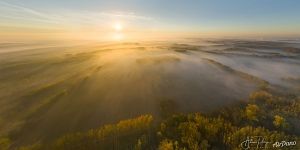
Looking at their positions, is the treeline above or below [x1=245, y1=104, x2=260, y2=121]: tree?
below

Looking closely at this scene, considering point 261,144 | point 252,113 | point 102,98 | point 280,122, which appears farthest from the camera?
point 102,98

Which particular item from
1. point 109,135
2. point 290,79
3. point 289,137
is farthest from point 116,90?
point 290,79

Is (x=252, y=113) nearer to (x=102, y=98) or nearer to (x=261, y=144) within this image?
(x=261, y=144)

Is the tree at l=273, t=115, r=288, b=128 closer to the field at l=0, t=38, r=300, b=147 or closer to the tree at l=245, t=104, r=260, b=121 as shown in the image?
the tree at l=245, t=104, r=260, b=121

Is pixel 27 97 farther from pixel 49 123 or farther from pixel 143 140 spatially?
pixel 143 140

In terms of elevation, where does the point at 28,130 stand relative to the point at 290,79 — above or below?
below

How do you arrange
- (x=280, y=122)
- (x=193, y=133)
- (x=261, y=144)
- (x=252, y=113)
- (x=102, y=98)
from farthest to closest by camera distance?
1. (x=102, y=98)
2. (x=252, y=113)
3. (x=280, y=122)
4. (x=193, y=133)
5. (x=261, y=144)

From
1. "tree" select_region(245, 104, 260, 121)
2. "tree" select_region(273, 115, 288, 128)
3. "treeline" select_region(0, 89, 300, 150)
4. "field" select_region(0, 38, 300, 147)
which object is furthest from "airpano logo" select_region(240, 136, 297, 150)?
"field" select_region(0, 38, 300, 147)

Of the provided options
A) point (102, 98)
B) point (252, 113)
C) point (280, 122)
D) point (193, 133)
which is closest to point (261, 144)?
point (193, 133)
